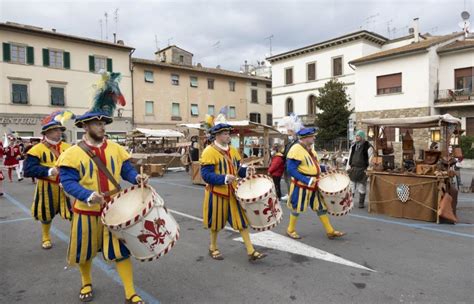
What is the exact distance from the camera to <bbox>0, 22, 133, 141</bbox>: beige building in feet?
87.0

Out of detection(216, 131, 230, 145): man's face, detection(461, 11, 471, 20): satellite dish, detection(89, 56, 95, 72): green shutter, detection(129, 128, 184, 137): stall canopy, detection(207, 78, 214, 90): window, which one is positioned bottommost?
detection(216, 131, 230, 145): man's face

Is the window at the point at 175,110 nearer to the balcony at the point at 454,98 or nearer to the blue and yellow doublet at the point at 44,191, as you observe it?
the balcony at the point at 454,98

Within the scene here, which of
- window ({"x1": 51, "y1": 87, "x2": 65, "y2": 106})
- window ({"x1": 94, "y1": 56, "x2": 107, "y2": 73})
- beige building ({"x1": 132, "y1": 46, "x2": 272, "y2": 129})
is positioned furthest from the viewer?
beige building ({"x1": 132, "y1": 46, "x2": 272, "y2": 129})

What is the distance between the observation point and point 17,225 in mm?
6453

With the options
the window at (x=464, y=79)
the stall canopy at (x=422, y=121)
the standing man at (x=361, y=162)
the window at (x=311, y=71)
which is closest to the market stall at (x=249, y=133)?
the standing man at (x=361, y=162)

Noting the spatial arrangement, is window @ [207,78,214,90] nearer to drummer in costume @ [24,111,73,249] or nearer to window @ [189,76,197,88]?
window @ [189,76,197,88]

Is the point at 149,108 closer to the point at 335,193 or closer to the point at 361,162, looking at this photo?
the point at 361,162

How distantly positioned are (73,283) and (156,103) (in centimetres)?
3131

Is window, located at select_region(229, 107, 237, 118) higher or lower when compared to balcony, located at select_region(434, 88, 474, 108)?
higher

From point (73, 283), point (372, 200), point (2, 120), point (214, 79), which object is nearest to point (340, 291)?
point (73, 283)

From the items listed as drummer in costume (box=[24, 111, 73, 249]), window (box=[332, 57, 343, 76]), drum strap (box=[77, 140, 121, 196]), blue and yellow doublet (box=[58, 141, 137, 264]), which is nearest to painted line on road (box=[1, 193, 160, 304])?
blue and yellow doublet (box=[58, 141, 137, 264])

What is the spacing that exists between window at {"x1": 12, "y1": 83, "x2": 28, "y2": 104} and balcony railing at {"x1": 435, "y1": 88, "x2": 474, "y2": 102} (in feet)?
98.8

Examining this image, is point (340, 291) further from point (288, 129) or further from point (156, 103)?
point (156, 103)

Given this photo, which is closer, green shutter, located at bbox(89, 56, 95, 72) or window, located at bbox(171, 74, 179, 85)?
green shutter, located at bbox(89, 56, 95, 72)
